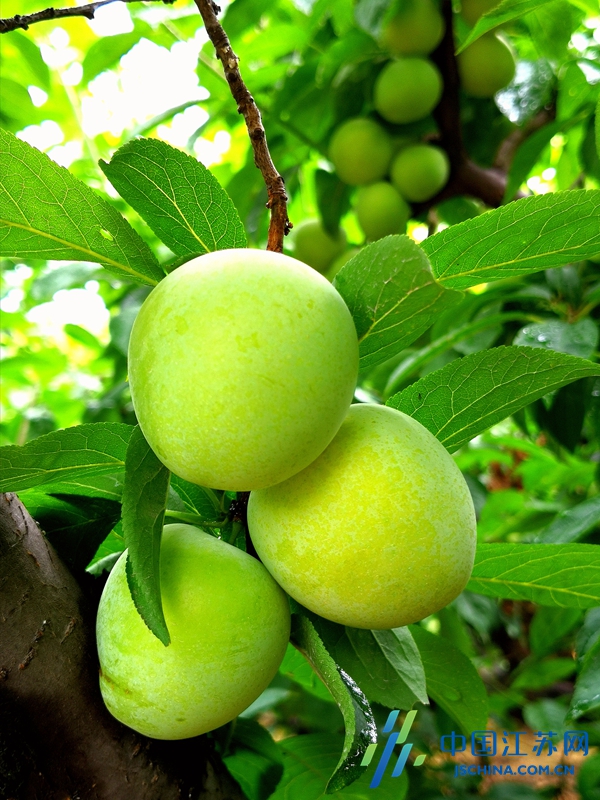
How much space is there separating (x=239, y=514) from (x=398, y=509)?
0.24 metres

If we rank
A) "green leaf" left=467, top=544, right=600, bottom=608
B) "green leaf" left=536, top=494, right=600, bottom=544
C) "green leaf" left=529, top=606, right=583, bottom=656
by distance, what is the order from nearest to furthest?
1. "green leaf" left=467, top=544, right=600, bottom=608
2. "green leaf" left=536, top=494, right=600, bottom=544
3. "green leaf" left=529, top=606, right=583, bottom=656

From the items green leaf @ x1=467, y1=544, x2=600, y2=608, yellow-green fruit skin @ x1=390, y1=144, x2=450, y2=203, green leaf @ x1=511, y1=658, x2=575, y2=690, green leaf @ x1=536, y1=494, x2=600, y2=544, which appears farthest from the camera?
green leaf @ x1=511, y1=658, x2=575, y2=690

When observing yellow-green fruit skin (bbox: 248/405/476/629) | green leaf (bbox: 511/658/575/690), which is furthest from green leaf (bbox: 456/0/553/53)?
green leaf (bbox: 511/658/575/690)

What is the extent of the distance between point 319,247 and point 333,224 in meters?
0.12

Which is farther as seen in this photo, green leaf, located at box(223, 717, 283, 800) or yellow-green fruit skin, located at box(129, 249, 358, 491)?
green leaf, located at box(223, 717, 283, 800)

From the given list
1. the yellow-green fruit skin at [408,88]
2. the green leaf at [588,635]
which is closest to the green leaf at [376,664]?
the green leaf at [588,635]

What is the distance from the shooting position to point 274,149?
2064 millimetres

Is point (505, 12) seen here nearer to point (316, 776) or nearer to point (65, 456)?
point (65, 456)

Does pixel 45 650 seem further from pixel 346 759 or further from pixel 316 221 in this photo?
pixel 316 221

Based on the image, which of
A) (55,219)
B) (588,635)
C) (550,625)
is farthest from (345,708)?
(550,625)

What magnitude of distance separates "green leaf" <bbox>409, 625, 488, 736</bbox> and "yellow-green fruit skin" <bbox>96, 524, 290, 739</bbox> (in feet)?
1.30

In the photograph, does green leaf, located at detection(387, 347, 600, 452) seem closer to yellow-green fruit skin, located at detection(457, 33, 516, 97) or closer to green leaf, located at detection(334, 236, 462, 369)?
green leaf, located at detection(334, 236, 462, 369)

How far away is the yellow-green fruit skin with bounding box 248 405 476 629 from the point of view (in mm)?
631

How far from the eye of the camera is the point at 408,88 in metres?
1.84
